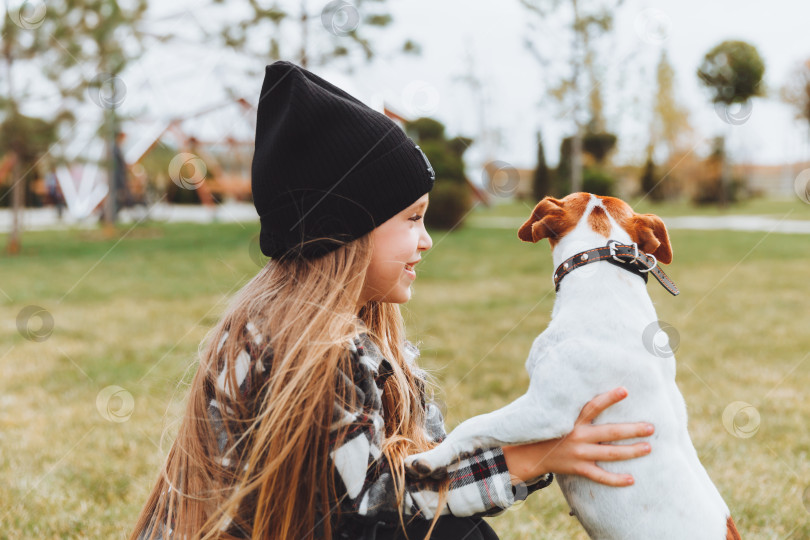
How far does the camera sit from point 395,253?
2090 millimetres

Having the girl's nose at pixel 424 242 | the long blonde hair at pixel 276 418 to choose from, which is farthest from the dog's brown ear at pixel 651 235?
the long blonde hair at pixel 276 418

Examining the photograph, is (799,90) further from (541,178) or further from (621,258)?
(621,258)

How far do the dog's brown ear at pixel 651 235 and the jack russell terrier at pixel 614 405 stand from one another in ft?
0.05

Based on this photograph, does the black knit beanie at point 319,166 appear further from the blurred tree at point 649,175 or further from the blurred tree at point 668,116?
the blurred tree at point 668,116

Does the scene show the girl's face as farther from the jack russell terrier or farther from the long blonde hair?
the jack russell terrier

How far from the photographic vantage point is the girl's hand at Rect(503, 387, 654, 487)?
163cm

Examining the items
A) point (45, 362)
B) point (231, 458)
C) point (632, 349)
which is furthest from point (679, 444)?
point (45, 362)

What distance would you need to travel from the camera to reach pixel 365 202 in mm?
2008

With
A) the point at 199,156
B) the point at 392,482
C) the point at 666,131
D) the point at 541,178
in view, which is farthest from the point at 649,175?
the point at 392,482

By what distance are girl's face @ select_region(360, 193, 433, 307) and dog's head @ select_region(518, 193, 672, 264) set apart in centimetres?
37

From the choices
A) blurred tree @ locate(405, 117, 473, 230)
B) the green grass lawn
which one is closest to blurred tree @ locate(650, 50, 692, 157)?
blurred tree @ locate(405, 117, 473, 230)

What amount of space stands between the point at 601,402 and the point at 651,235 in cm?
49

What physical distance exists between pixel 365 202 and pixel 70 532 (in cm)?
205

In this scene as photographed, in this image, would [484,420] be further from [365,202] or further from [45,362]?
[45,362]
